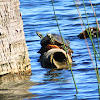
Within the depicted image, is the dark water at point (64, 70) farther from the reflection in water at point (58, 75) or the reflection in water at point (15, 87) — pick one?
the reflection in water at point (15, 87)

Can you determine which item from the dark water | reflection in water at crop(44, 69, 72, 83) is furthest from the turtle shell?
reflection in water at crop(44, 69, 72, 83)

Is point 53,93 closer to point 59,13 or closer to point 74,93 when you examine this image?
point 74,93

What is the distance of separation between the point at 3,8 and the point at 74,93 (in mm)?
2023

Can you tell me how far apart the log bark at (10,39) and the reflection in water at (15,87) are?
0.48 ft

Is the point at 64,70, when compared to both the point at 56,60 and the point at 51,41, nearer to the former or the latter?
the point at 56,60

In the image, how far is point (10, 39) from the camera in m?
6.05

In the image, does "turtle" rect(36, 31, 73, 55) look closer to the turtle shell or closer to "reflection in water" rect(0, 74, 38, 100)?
the turtle shell

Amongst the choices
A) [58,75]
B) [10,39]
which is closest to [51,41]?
[58,75]

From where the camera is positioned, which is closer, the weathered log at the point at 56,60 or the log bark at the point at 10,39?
the log bark at the point at 10,39

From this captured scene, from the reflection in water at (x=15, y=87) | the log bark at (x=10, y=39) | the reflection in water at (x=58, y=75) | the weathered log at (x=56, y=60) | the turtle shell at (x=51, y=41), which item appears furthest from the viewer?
the turtle shell at (x=51, y=41)

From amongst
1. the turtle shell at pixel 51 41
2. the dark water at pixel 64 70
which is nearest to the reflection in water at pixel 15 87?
the dark water at pixel 64 70

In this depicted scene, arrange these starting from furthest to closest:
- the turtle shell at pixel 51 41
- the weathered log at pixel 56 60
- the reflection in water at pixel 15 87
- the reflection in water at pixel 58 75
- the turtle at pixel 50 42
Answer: the turtle shell at pixel 51 41
the turtle at pixel 50 42
the weathered log at pixel 56 60
the reflection in water at pixel 58 75
the reflection in water at pixel 15 87

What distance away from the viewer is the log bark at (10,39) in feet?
19.6

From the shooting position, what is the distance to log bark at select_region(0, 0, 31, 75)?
598 centimetres
